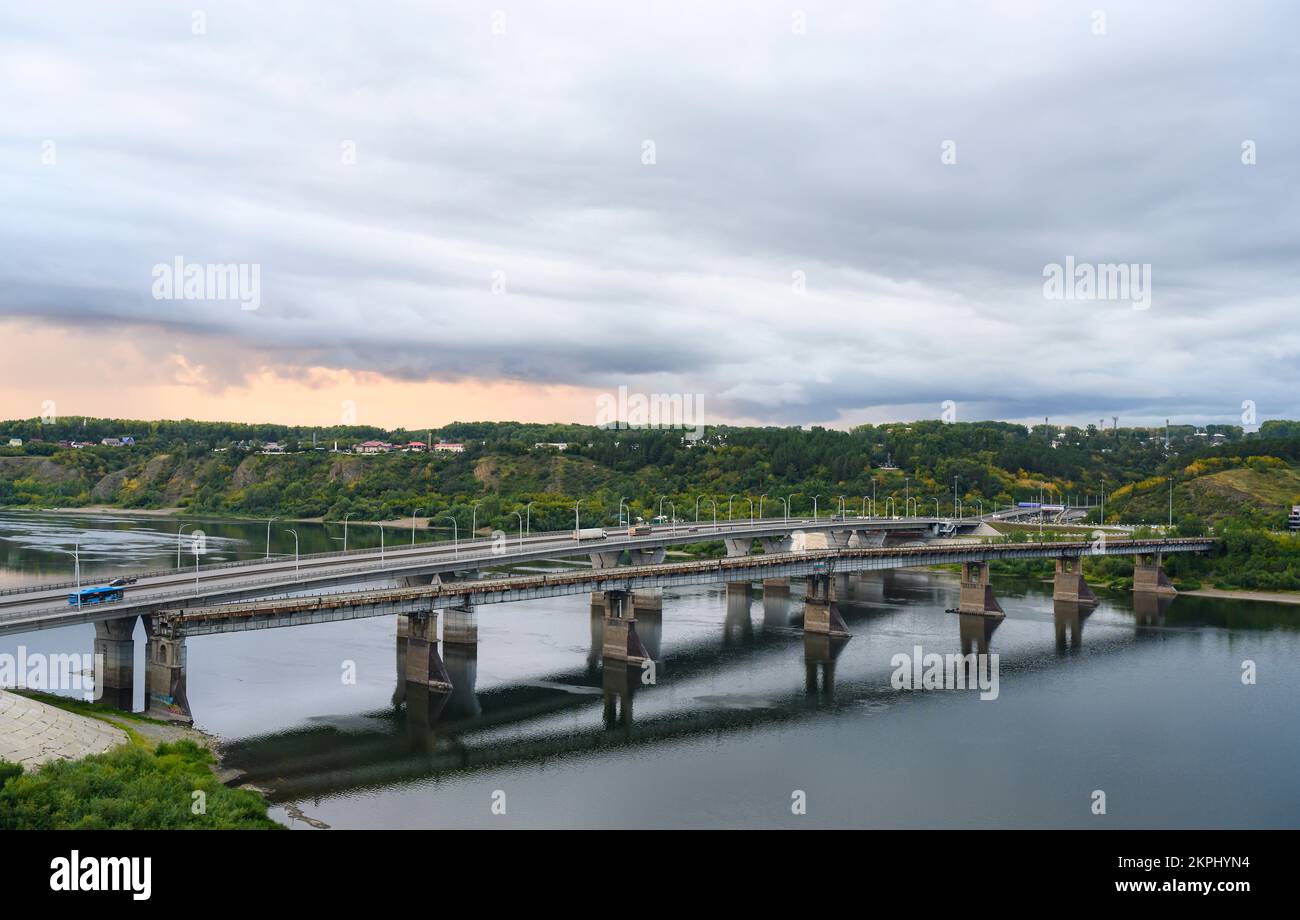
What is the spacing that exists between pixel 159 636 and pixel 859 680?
4227cm

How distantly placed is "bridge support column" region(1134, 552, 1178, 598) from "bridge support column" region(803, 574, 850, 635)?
154 ft

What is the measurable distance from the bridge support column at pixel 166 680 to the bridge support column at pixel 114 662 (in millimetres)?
940

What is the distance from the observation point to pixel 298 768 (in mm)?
46906

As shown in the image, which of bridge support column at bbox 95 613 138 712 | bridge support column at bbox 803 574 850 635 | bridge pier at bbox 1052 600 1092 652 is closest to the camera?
bridge support column at bbox 95 613 138 712

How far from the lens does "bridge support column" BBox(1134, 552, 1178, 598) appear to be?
113625 mm

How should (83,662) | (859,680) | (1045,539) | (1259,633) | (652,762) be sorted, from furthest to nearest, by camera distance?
(1045,539), (1259,633), (859,680), (83,662), (652,762)

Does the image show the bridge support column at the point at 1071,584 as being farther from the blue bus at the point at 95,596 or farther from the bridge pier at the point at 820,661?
the blue bus at the point at 95,596

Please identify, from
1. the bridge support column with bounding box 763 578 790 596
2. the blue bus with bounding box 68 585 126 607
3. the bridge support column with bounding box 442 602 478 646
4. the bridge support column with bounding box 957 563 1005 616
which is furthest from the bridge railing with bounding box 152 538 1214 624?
the bridge support column with bounding box 763 578 790 596

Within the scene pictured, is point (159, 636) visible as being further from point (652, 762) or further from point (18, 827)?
point (652, 762)

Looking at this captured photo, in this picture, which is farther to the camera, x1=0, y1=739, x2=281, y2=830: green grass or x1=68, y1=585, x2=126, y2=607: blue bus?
x1=68, y1=585, x2=126, y2=607: blue bus

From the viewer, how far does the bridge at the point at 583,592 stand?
52688mm

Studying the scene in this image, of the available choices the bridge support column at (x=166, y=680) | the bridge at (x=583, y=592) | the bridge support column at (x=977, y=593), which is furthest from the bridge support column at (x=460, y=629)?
the bridge support column at (x=977, y=593)

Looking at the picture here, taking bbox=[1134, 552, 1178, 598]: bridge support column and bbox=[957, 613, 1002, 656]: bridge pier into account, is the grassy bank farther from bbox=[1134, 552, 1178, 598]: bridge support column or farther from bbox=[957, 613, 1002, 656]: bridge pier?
bbox=[1134, 552, 1178, 598]: bridge support column

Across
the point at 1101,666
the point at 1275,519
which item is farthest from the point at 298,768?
the point at 1275,519
